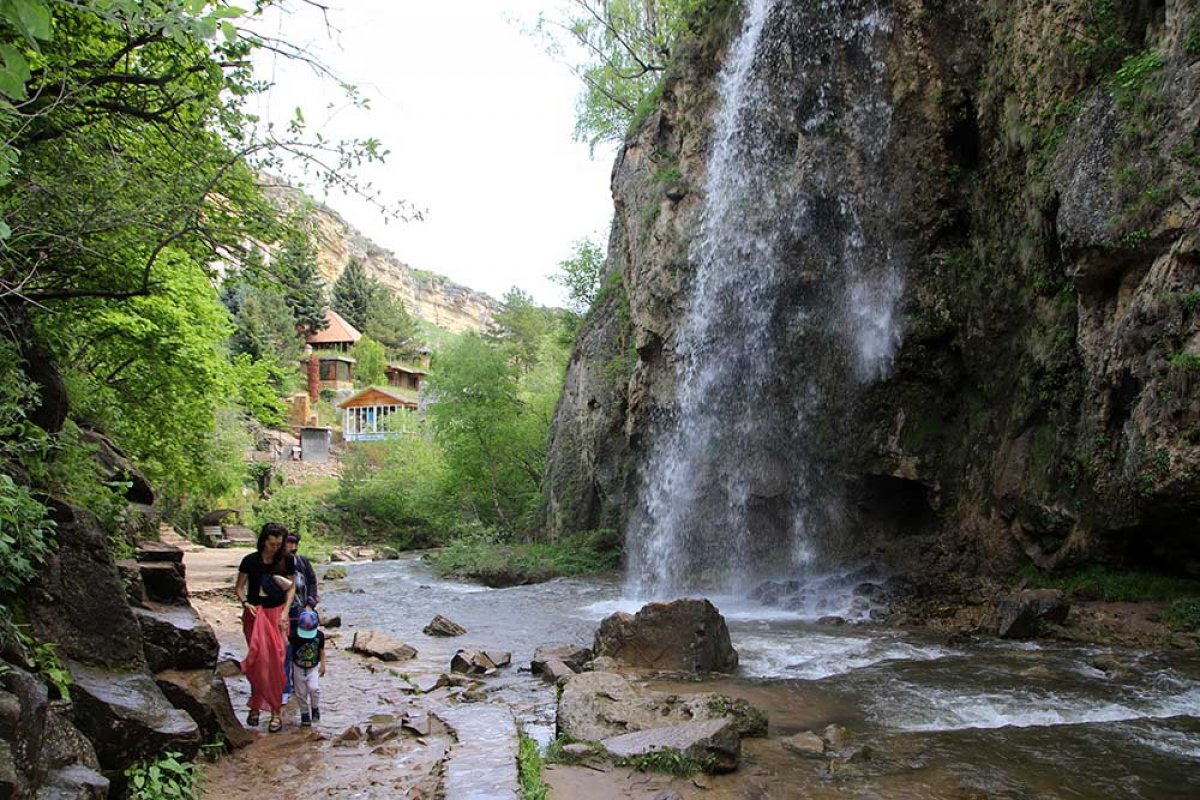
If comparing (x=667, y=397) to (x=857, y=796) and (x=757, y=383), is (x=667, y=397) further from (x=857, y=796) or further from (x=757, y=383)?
(x=857, y=796)

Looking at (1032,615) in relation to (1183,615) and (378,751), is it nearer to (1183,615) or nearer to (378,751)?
(1183,615)

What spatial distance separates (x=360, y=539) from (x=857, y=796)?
119 feet

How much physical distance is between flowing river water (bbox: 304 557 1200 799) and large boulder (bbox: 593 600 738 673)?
39 cm

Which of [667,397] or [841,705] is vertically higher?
[667,397]

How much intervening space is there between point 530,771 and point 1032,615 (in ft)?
29.4

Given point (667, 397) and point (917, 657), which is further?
point (667, 397)

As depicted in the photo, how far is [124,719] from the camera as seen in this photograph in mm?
5004

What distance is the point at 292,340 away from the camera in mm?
60750

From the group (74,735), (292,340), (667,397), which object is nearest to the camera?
(74,735)

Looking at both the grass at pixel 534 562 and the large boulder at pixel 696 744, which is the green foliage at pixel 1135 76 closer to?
the large boulder at pixel 696 744

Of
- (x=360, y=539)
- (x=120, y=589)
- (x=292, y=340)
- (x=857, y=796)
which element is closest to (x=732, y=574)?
(x=857, y=796)

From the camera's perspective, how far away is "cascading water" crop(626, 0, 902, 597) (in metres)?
17.4

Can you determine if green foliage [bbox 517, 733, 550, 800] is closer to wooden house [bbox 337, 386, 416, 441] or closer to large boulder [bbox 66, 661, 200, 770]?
large boulder [bbox 66, 661, 200, 770]

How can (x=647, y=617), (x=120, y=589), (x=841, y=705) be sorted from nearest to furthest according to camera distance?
(x=120, y=589), (x=841, y=705), (x=647, y=617)
